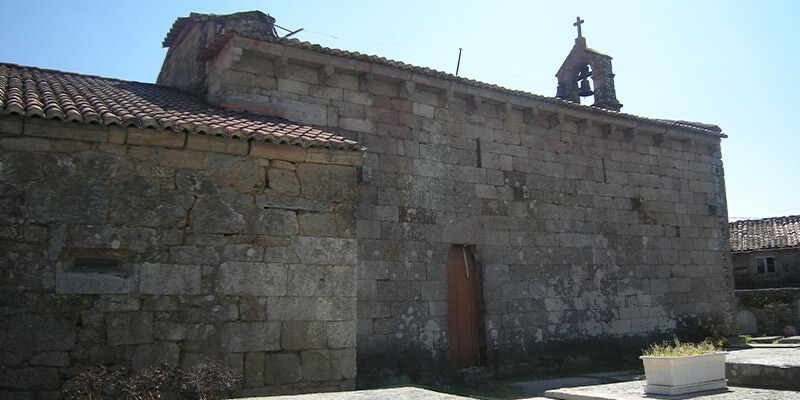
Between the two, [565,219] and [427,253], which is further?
[565,219]

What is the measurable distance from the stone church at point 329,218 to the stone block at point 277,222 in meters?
0.02

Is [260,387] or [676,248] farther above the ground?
[676,248]

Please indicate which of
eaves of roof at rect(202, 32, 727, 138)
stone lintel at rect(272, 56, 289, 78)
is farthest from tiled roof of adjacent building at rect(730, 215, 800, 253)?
stone lintel at rect(272, 56, 289, 78)

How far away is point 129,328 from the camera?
5.75 m

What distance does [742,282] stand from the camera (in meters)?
26.4

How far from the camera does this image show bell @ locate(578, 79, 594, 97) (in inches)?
536

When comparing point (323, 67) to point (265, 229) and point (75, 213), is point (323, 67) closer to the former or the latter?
point (265, 229)

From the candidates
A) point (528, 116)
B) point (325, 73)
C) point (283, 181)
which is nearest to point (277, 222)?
point (283, 181)

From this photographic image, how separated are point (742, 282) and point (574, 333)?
1966cm

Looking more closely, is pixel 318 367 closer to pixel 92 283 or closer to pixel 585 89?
pixel 92 283

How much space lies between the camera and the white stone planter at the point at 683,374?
662 cm

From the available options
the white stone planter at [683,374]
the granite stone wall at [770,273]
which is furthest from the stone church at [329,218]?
the granite stone wall at [770,273]

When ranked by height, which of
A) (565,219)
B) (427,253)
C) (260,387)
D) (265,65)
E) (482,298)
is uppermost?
(265,65)

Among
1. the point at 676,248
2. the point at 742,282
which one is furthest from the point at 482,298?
the point at 742,282
